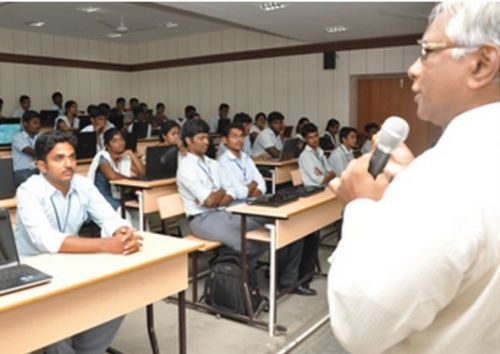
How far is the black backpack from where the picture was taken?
3195 mm

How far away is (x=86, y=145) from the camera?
17.7ft

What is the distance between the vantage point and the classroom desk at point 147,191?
12.9ft

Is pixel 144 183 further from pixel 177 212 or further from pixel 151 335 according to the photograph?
pixel 151 335

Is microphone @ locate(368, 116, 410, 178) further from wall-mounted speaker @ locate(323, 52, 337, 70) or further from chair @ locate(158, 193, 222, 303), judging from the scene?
wall-mounted speaker @ locate(323, 52, 337, 70)

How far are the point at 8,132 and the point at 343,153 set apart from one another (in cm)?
449

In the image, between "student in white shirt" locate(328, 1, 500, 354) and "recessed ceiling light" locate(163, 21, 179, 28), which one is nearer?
"student in white shirt" locate(328, 1, 500, 354)

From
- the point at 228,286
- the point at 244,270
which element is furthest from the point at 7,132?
the point at 244,270

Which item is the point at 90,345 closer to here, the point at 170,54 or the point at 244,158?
the point at 244,158

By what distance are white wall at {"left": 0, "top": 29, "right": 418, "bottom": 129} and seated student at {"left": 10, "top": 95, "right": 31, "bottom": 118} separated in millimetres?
226

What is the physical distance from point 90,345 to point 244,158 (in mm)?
2270

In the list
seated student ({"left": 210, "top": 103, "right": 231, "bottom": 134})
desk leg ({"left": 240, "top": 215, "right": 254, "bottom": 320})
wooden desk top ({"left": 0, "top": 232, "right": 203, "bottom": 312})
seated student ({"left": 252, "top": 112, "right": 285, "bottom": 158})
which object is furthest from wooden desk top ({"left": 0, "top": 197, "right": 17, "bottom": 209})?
seated student ({"left": 210, "top": 103, "right": 231, "bottom": 134})

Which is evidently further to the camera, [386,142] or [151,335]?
[151,335]

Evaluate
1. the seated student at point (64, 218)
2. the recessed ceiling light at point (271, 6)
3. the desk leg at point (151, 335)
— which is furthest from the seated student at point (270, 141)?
the seated student at point (64, 218)

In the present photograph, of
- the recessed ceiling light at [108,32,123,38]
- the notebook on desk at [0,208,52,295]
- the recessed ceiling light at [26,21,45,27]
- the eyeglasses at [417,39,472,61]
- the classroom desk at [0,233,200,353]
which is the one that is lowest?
the classroom desk at [0,233,200,353]
